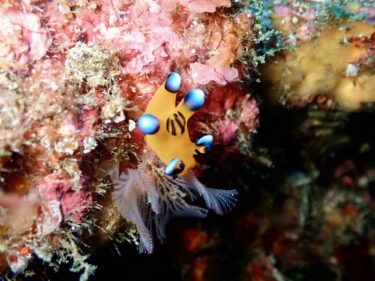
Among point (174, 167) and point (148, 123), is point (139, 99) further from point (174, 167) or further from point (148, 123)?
point (174, 167)

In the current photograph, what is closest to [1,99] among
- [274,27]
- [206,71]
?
[206,71]

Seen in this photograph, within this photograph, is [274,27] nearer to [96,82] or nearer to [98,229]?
[96,82]

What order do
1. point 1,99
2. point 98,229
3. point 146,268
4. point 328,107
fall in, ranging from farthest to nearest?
point 146,268 < point 328,107 < point 98,229 < point 1,99

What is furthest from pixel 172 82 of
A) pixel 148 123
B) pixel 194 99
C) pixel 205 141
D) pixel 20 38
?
pixel 20 38

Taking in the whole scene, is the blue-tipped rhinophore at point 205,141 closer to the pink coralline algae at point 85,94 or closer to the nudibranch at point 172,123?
the nudibranch at point 172,123

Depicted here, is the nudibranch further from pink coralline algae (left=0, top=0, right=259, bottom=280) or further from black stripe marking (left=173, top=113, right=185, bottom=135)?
pink coralline algae (left=0, top=0, right=259, bottom=280)

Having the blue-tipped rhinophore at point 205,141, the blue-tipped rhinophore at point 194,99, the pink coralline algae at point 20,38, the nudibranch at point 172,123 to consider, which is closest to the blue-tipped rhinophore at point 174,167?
the nudibranch at point 172,123
